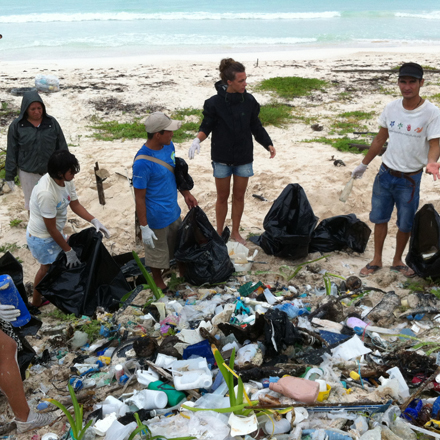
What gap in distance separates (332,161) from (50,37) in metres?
22.2

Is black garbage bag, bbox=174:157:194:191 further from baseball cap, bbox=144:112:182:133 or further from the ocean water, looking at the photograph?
the ocean water

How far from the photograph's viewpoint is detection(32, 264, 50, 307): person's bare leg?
402 cm

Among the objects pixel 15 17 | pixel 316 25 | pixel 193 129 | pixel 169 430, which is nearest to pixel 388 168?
pixel 169 430

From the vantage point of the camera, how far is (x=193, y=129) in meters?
8.33

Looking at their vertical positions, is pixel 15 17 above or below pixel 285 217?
above

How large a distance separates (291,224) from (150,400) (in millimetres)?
2570

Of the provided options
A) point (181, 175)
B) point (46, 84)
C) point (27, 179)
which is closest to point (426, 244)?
point (181, 175)

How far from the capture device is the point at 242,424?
2.23m

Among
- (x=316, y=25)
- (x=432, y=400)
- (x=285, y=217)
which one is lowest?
(x=432, y=400)

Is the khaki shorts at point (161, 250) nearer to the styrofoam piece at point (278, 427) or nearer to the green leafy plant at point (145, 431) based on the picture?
the green leafy plant at point (145, 431)

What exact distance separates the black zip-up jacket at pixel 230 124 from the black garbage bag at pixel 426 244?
173cm

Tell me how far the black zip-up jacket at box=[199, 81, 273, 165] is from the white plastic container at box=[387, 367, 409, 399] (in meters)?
2.58

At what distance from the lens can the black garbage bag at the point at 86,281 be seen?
3912 millimetres

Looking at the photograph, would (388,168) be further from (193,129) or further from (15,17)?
(15,17)
